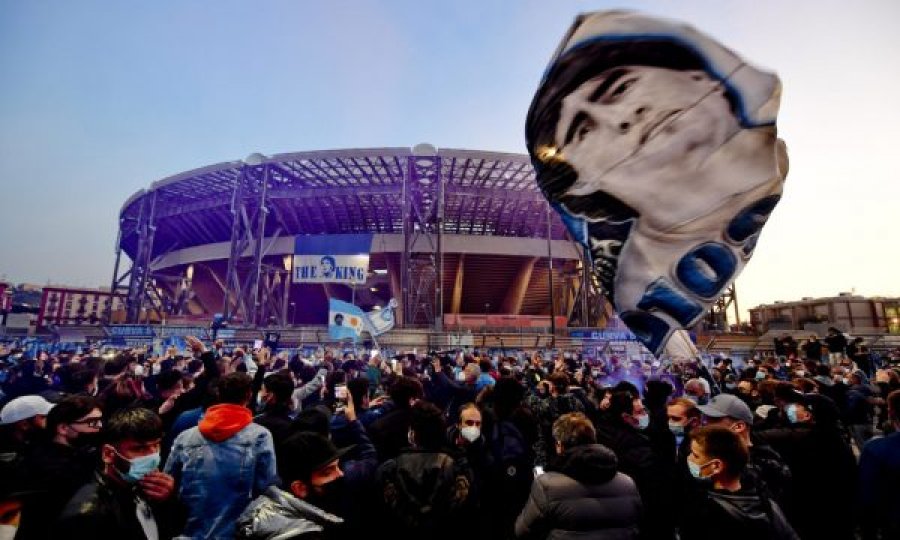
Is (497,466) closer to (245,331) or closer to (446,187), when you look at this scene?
(245,331)

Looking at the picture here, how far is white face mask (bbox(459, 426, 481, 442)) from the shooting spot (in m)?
3.06

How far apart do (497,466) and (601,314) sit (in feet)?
100.0

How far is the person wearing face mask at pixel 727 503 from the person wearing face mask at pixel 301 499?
1.55 metres

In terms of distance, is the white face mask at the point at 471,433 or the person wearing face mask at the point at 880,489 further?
the white face mask at the point at 471,433

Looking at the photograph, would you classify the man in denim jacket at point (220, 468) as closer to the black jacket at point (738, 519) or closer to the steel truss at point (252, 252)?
the black jacket at point (738, 519)

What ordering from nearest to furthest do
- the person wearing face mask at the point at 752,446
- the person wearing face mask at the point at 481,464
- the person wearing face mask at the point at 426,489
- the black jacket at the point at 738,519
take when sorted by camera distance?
the black jacket at the point at 738,519 → the person wearing face mask at the point at 426,489 → the person wearing face mask at the point at 752,446 → the person wearing face mask at the point at 481,464

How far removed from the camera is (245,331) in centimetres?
2103

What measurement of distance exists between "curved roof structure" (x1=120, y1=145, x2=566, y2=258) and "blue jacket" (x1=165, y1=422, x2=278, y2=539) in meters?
24.2

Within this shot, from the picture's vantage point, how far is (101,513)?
166 cm

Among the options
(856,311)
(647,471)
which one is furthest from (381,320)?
(856,311)

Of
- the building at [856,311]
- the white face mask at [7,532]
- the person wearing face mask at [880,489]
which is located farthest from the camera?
the building at [856,311]

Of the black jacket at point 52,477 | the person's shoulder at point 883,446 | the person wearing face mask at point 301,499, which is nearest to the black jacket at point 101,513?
the black jacket at point 52,477

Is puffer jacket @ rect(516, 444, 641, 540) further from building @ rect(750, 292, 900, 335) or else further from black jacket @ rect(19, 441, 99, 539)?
building @ rect(750, 292, 900, 335)

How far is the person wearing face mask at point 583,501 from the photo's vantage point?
6.81 feet
